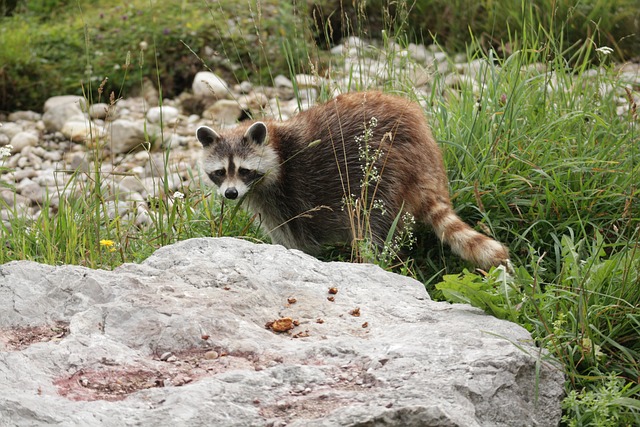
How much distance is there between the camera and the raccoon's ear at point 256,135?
518 centimetres

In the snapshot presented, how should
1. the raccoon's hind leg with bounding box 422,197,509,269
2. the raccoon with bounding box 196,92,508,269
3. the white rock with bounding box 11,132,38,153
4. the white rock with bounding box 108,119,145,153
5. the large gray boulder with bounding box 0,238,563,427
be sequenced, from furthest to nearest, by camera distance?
1. the white rock with bounding box 11,132,38,153
2. the white rock with bounding box 108,119,145,153
3. the raccoon with bounding box 196,92,508,269
4. the raccoon's hind leg with bounding box 422,197,509,269
5. the large gray boulder with bounding box 0,238,563,427

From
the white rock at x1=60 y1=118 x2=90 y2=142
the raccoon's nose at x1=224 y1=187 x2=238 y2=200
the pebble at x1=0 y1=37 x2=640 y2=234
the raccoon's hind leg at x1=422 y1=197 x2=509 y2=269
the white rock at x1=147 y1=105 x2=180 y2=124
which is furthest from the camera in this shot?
the white rock at x1=147 y1=105 x2=180 y2=124

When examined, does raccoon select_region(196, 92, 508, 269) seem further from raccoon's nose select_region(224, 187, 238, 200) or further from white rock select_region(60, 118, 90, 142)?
white rock select_region(60, 118, 90, 142)

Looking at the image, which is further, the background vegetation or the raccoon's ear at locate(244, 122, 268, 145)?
the background vegetation

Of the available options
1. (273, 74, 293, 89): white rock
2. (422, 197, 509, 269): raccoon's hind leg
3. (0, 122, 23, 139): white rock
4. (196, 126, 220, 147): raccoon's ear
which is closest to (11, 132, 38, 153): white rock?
(0, 122, 23, 139): white rock

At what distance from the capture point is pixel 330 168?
16.8ft

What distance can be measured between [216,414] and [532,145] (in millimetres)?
2969

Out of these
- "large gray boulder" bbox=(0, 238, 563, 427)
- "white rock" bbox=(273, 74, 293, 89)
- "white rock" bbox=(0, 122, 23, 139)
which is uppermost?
"large gray boulder" bbox=(0, 238, 563, 427)

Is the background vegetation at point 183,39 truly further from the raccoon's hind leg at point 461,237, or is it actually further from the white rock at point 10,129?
the raccoon's hind leg at point 461,237

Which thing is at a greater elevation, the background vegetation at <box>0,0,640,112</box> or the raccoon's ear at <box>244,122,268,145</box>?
the raccoon's ear at <box>244,122,268,145</box>

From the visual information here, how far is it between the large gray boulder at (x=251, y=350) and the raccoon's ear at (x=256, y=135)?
1633mm

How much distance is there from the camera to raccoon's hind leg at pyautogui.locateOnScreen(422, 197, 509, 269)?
433 cm

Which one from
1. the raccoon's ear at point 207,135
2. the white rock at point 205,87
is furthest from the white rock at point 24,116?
the raccoon's ear at point 207,135

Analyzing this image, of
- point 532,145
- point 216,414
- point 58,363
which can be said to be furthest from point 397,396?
point 532,145
